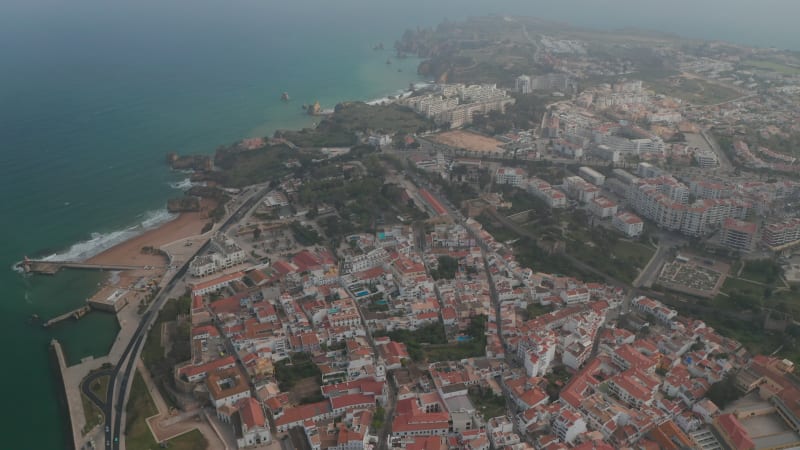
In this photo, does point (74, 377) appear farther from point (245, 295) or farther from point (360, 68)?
point (360, 68)

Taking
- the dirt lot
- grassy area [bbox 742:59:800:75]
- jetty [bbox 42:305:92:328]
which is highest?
jetty [bbox 42:305:92:328]

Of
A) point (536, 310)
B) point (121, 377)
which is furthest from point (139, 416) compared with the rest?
point (536, 310)

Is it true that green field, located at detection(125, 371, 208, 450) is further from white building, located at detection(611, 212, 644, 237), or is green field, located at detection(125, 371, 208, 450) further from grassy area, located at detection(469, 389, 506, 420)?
white building, located at detection(611, 212, 644, 237)

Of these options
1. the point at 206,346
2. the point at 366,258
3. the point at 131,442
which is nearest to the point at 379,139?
the point at 366,258

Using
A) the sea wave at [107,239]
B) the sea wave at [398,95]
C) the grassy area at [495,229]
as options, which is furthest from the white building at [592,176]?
the sea wave at [398,95]

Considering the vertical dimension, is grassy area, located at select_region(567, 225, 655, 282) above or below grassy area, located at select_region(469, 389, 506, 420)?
below

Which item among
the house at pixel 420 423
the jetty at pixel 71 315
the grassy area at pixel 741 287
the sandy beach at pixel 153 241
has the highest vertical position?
the house at pixel 420 423

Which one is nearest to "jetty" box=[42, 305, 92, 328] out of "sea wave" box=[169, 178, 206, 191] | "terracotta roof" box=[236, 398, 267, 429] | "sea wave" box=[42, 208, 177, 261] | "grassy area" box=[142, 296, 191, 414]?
"grassy area" box=[142, 296, 191, 414]

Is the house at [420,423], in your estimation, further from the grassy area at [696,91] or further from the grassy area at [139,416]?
the grassy area at [696,91]
